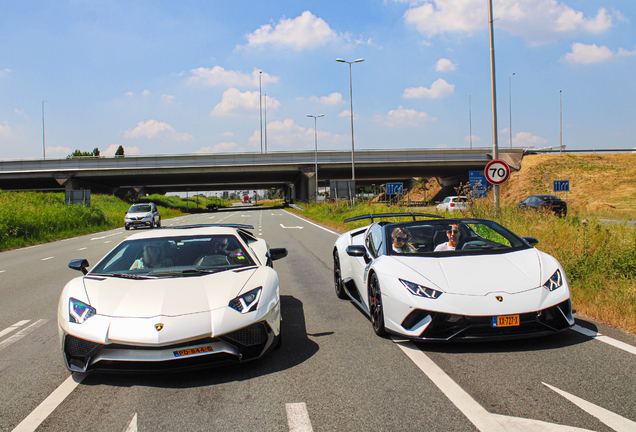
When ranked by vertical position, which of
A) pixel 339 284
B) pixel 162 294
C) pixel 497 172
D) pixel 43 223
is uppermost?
pixel 497 172

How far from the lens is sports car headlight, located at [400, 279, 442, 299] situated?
13.6 feet

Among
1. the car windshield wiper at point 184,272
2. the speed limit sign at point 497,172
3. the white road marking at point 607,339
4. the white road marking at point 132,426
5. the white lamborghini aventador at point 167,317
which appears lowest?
the white road marking at point 607,339

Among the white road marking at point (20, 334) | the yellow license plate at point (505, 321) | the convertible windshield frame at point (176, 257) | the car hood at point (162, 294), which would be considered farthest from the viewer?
the white road marking at point (20, 334)

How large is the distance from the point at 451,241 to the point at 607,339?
6.20 feet

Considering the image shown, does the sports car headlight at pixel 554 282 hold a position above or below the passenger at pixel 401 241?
below

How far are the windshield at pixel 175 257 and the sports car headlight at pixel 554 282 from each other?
2.92 meters

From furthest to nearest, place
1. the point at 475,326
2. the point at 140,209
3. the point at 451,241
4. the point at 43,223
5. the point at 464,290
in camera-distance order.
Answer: the point at 140,209, the point at 43,223, the point at 451,241, the point at 464,290, the point at 475,326

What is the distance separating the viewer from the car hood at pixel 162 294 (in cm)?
358

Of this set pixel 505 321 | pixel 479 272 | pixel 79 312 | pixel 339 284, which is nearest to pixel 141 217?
Answer: pixel 339 284

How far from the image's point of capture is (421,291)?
166 inches

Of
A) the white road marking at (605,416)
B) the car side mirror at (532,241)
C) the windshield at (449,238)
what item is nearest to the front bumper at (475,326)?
the white road marking at (605,416)

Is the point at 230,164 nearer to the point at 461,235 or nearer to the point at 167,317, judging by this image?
the point at 461,235

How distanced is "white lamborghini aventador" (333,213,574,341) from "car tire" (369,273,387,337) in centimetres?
1

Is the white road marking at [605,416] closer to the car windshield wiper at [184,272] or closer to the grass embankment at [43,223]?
the car windshield wiper at [184,272]
